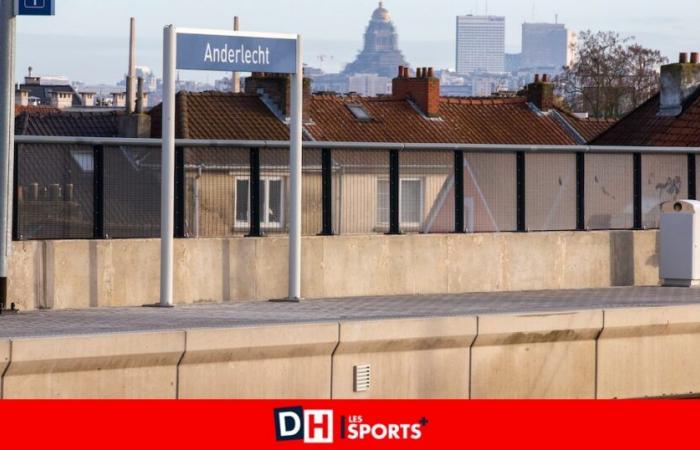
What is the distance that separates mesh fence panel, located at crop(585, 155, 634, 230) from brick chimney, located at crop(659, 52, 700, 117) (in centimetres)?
2113

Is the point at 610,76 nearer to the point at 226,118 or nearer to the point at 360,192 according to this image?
the point at 226,118

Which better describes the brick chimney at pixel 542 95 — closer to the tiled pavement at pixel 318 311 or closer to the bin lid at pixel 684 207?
the bin lid at pixel 684 207

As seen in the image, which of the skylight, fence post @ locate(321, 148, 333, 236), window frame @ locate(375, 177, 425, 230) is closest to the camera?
fence post @ locate(321, 148, 333, 236)

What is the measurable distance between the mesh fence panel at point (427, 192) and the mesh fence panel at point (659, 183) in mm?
3385

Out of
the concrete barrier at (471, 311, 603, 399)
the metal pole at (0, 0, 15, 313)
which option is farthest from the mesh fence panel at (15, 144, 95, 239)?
the concrete barrier at (471, 311, 603, 399)

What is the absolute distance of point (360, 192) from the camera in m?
21.3

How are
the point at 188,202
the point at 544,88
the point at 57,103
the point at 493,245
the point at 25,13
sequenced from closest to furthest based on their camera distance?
the point at 25,13 < the point at 188,202 < the point at 493,245 < the point at 544,88 < the point at 57,103

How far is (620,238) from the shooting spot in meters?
23.9

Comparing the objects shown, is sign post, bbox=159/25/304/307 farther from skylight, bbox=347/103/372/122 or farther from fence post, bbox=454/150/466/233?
skylight, bbox=347/103/372/122

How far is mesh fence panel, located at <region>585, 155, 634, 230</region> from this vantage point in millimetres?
23625

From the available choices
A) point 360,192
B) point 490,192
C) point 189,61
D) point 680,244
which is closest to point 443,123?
point 680,244
